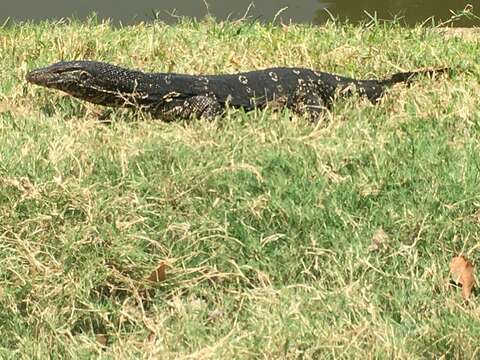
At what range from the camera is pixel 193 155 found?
14.7 ft

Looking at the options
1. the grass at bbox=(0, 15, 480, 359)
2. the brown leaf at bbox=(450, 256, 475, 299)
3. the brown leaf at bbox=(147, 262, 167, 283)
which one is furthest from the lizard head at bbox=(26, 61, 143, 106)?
the brown leaf at bbox=(450, 256, 475, 299)

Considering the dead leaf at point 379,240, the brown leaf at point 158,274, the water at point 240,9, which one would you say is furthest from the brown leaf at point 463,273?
the water at point 240,9

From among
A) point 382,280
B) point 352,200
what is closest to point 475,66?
point 352,200

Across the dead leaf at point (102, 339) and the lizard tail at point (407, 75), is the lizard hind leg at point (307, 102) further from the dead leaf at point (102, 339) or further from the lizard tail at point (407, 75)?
the dead leaf at point (102, 339)

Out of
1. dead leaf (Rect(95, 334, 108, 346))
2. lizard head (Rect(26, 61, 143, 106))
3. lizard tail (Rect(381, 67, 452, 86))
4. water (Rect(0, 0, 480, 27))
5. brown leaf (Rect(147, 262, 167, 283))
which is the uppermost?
lizard head (Rect(26, 61, 143, 106))

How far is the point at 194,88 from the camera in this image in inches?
219

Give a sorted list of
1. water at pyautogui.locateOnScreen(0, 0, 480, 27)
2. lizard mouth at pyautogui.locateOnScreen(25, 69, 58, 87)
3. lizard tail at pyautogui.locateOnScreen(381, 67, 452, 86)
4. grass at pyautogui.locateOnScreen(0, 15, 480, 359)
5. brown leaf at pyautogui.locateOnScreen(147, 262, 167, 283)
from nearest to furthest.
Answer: grass at pyautogui.locateOnScreen(0, 15, 480, 359), brown leaf at pyautogui.locateOnScreen(147, 262, 167, 283), lizard mouth at pyautogui.locateOnScreen(25, 69, 58, 87), lizard tail at pyautogui.locateOnScreen(381, 67, 452, 86), water at pyautogui.locateOnScreen(0, 0, 480, 27)

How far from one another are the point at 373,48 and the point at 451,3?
504cm

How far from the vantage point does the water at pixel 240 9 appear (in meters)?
11.1

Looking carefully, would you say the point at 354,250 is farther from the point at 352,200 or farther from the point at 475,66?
the point at 475,66

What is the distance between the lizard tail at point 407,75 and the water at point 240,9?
16.5 ft

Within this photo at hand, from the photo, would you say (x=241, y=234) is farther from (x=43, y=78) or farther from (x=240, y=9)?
(x=240, y=9)

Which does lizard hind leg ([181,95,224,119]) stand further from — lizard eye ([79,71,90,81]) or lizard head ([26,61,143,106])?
lizard eye ([79,71,90,81])

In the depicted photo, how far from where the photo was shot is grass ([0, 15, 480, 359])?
137 inches
